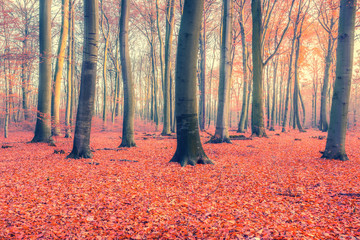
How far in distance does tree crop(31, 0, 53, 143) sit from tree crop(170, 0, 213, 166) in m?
8.29

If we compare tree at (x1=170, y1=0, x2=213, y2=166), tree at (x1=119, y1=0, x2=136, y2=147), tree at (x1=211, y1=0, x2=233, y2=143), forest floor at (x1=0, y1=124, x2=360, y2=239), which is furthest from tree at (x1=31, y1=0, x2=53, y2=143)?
tree at (x1=211, y1=0, x2=233, y2=143)

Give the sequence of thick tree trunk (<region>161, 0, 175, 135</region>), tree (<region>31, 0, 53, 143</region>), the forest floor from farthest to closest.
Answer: thick tree trunk (<region>161, 0, 175, 135</region>) < tree (<region>31, 0, 53, 143</region>) < the forest floor

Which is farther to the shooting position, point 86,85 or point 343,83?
point 86,85

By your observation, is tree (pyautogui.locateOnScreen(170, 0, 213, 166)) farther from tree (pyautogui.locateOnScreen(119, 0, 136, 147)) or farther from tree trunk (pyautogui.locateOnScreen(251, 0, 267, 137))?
tree trunk (pyautogui.locateOnScreen(251, 0, 267, 137))

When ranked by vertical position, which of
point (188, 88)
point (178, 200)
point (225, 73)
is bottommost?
point (178, 200)

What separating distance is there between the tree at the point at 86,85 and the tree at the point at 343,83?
818cm

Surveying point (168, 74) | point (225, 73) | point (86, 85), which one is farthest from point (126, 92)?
point (168, 74)

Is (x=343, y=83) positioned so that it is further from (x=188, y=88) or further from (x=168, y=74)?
(x=168, y=74)

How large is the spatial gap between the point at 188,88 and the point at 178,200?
11.4ft

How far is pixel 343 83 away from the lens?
7125mm

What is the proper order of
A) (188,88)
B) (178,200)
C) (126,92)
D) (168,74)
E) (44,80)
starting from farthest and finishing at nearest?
(168,74) → (44,80) → (126,92) → (188,88) → (178,200)

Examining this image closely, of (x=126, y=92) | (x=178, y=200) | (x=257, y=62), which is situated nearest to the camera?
(x=178, y=200)

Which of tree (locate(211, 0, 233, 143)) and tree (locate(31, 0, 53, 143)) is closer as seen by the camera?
tree (locate(211, 0, 233, 143))

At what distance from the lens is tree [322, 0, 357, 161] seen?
7090mm
